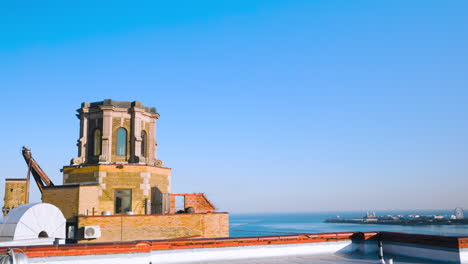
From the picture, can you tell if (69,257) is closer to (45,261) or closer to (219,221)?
(45,261)

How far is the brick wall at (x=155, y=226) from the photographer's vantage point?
25.0 m

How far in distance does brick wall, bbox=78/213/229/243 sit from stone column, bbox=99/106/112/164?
645 cm

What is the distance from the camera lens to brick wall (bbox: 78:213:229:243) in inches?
982

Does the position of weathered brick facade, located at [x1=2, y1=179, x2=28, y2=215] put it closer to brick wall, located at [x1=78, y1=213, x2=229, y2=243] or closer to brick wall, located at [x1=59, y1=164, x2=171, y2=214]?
brick wall, located at [x1=59, y1=164, x2=171, y2=214]

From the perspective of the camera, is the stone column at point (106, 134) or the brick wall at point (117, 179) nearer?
the brick wall at point (117, 179)

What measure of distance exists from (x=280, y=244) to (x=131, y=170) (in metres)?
19.4

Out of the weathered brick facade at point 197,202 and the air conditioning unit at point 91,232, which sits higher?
the weathered brick facade at point 197,202

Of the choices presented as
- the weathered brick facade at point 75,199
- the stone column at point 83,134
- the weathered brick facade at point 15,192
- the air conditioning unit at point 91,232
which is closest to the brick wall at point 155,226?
the air conditioning unit at point 91,232

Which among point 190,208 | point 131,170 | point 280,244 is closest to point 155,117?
point 131,170

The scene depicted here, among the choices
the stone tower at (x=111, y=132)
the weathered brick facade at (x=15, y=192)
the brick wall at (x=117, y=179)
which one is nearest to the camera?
the brick wall at (x=117, y=179)

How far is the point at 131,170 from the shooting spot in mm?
29859

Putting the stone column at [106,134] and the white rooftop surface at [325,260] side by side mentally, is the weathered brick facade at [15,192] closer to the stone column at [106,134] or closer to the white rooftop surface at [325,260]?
the stone column at [106,134]

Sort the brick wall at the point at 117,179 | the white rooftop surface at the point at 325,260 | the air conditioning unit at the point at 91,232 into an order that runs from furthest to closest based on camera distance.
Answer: the brick wall at the point at 117,179 < the air conditioning unit at the point at 91,232 < the white rooftop surface at the point at 325,260

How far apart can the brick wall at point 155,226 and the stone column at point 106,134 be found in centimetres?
645
